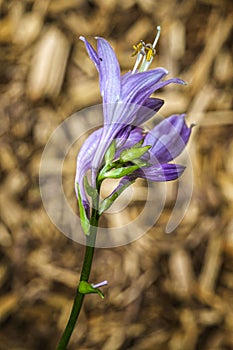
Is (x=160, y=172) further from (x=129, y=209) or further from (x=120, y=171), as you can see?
(x=129, y=209)

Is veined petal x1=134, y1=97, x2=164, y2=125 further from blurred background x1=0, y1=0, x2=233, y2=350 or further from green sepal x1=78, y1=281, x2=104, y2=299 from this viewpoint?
blurred background x1=0, y1=0, x2=233, y2=350

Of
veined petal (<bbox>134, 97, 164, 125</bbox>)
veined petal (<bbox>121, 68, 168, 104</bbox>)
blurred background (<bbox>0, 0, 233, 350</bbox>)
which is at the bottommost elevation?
blurred background (<bbox>0, 0, 233, 350</bbox>)

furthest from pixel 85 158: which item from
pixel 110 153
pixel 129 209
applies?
pixel 129 209

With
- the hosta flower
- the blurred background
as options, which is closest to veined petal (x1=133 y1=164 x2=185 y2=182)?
the hosta flower

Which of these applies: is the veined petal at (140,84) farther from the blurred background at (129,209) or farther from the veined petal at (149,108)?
the blurred background at (129,209)

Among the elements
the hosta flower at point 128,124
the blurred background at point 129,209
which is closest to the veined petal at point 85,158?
the hosta flower at point 128,124

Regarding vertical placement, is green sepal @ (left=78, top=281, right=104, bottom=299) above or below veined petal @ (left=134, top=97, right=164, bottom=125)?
below

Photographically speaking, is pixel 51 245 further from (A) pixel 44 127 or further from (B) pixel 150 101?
(B) pixel 150 101
